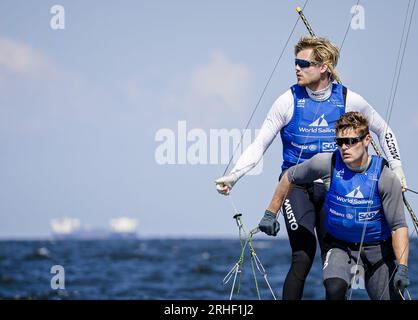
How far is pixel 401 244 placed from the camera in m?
6.57

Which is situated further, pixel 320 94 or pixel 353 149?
pixel 320 94

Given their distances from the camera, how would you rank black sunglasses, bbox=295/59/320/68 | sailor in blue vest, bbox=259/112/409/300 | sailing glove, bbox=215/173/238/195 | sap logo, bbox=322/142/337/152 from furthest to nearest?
sap logo, bbox=322/142/337/152 → black sunglasses, bbox=295/59/320/68 → sailing glove, bbox=215/173/238/195 → sailor in blue vest, bbox=259/112/409/300

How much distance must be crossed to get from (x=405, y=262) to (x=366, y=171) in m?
0.73

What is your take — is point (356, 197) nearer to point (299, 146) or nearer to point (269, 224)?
point (269, 224)

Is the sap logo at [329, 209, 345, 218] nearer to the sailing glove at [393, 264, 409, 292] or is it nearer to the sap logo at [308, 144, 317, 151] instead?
the sailing glove at [393, 264, 409, 292]

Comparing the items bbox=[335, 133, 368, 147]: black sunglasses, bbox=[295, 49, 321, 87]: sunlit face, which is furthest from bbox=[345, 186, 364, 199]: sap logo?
bbox=[295, 49, 321, 87]: sunlit face

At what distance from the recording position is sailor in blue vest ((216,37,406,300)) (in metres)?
7.26

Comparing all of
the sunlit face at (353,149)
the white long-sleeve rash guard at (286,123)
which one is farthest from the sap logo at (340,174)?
the white long-sleeve rash guard at (286,123)

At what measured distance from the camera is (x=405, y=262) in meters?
6.50

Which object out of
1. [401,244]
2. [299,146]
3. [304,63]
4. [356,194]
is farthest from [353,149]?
[304,63]

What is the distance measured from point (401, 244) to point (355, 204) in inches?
17.8

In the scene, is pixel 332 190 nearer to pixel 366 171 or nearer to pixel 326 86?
pixel 366 171
